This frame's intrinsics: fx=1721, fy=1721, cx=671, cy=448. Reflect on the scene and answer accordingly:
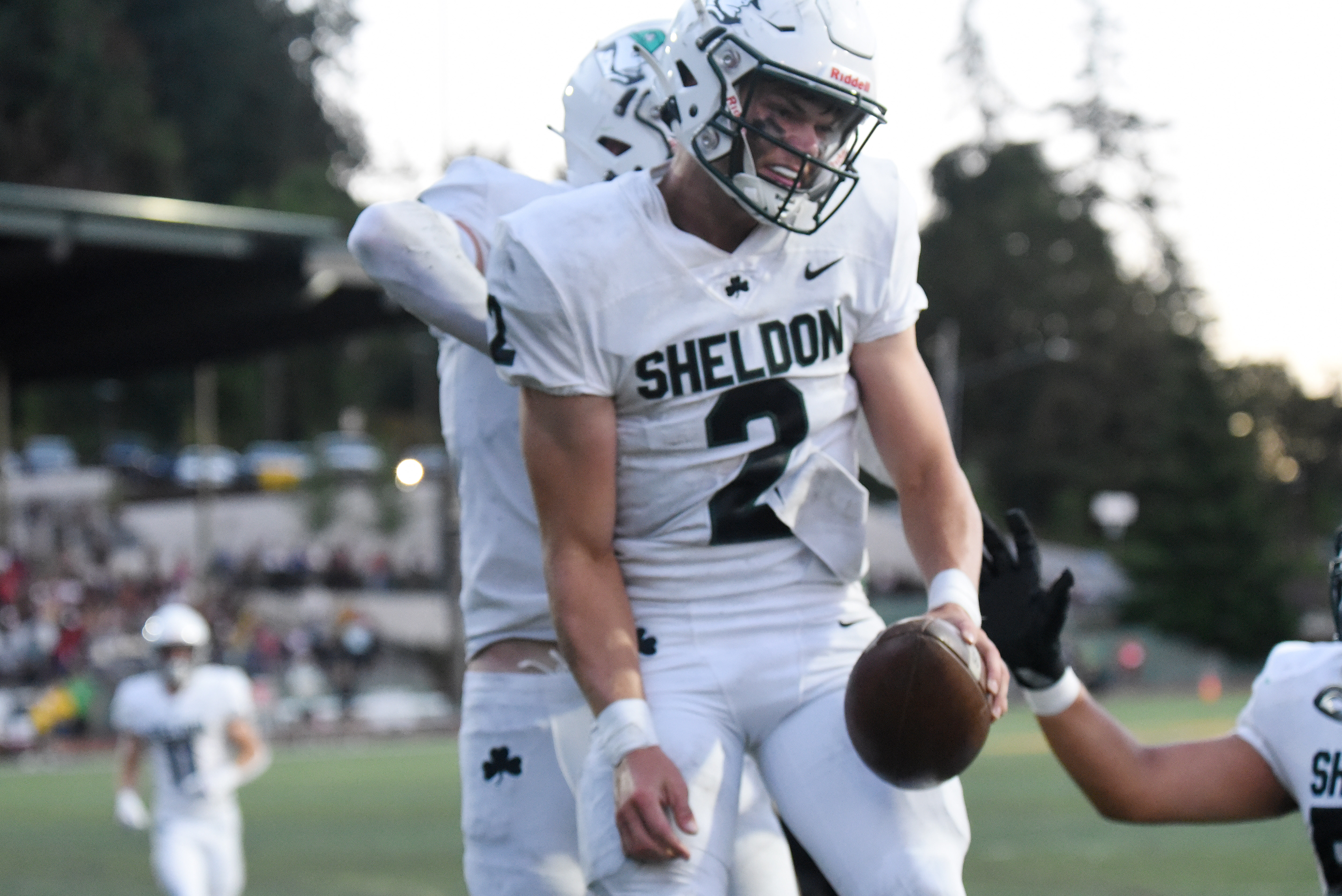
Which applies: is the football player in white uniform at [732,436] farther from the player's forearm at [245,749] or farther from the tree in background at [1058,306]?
the tree in background at [1058,306]

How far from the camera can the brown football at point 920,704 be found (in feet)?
8.97

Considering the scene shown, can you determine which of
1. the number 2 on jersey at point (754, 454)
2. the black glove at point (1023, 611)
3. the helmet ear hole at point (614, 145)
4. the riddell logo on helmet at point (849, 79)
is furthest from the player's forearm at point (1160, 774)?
the helmet ear hole at point (614, 145)

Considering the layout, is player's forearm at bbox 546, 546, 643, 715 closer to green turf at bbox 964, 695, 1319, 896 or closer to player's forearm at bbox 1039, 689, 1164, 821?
player's forearm at bbox 1039, 689, 1164, 821

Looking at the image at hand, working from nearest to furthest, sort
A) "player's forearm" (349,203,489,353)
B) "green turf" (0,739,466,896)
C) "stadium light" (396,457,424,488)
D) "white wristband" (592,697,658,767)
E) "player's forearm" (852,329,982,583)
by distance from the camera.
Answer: "white wristband" (592,697,658,767), "player's forearm" (852,329,982,583), "player's forearm" (349,203,489,353), "stadium light" (396,457,424,488), "green turf" (0,739,466,896)

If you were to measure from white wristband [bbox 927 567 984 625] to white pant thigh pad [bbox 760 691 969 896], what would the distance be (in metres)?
0.24

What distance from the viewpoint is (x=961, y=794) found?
3170mm

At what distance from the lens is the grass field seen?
1062cm

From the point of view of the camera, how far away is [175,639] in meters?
10.3

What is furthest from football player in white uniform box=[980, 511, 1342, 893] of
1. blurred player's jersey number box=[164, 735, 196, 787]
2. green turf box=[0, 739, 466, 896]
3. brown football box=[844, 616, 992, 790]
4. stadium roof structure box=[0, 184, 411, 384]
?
stadium roof structure box=[0, 184, 411, 384]

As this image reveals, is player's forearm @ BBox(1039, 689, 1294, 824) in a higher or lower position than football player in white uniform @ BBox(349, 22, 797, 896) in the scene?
lower

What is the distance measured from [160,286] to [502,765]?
2294 centimetres

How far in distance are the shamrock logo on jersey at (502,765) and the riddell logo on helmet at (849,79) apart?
1661mm

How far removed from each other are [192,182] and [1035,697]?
59.6m

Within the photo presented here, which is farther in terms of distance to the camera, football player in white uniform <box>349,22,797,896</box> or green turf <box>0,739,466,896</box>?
green turf <box>0,739,466,896</box>
